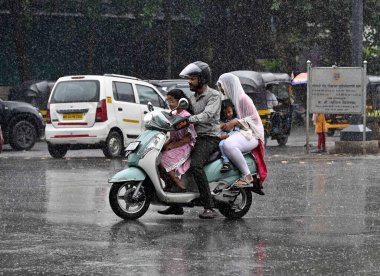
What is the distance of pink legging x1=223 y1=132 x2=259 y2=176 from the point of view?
12.1 m

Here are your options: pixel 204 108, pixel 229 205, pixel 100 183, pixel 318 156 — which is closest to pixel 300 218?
pixel 229 205

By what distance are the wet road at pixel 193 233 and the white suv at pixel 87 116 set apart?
519cm

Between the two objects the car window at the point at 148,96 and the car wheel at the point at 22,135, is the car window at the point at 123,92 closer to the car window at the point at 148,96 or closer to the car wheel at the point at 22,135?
the car window at the point at 148,96

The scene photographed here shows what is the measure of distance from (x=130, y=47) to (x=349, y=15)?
8.61 meters

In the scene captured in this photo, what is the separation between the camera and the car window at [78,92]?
22.8 meters

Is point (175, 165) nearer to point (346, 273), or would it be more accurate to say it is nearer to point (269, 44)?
point (346, 273)

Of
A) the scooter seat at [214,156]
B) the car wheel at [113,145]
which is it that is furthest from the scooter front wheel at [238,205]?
the car wheel at [113,145]

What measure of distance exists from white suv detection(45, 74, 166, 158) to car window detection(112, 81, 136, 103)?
0.06 ft

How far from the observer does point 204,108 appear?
1215 cm

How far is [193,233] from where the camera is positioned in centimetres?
1080

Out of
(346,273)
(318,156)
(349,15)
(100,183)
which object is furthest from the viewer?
(349,15)

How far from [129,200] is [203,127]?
1.08m

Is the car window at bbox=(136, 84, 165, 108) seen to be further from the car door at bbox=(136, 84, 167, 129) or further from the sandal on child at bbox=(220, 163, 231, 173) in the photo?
the sandal on child at bbox=(220, 163, 231, 173)

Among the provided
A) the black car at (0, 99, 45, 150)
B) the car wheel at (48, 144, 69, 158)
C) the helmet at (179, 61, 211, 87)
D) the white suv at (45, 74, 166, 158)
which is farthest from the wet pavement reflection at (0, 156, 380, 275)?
the black car at (0, 99, 45, 150)
